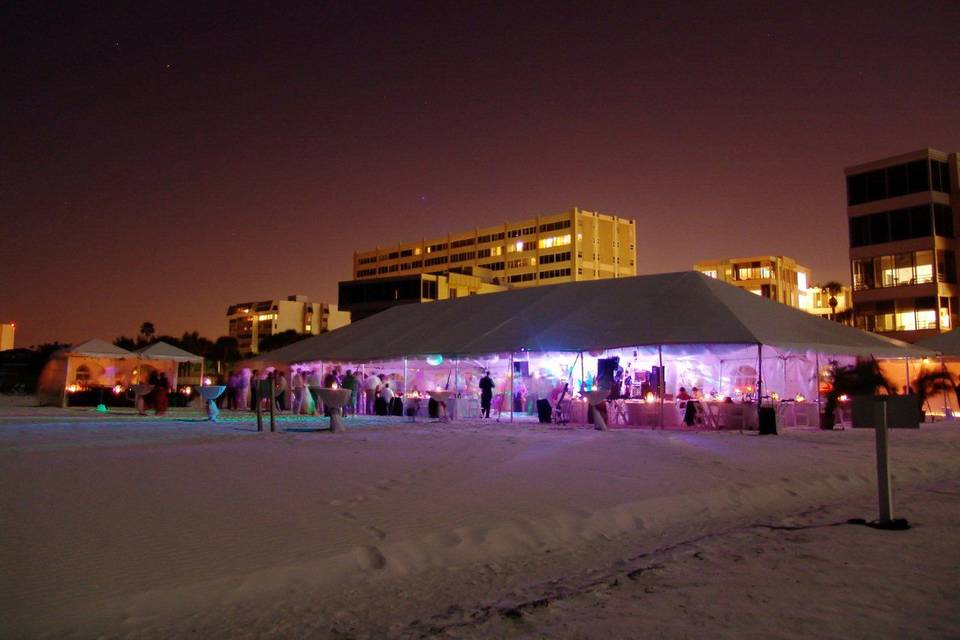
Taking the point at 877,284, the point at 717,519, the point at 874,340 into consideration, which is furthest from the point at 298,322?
the point at 717,519

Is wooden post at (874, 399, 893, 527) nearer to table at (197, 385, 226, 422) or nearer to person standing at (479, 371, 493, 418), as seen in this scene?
person standing at (479, 371, 493, 418)

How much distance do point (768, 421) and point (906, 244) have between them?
2757cm

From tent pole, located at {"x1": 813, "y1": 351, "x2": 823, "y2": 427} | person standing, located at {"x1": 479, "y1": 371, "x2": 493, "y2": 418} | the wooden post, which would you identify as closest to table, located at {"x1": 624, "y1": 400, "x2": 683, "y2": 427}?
tent pole, located at {"x1": 813, "y1": 351, "x2": 823, "y2": 427}

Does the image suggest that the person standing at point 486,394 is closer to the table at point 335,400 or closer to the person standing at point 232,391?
the table at point 335,400

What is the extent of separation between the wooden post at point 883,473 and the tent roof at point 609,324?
8863mm

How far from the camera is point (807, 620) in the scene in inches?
127

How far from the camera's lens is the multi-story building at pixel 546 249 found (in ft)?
271

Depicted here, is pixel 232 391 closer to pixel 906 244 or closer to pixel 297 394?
pixel 297 394

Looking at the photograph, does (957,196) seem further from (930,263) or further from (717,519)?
(717,519)

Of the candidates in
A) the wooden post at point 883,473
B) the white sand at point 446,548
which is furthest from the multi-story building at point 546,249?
the wooden post at point 883,473

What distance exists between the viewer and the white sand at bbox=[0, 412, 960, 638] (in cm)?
322

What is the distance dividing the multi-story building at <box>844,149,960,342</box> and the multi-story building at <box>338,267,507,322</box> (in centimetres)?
3148

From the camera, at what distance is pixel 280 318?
345 ft

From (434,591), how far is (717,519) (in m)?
2.98
